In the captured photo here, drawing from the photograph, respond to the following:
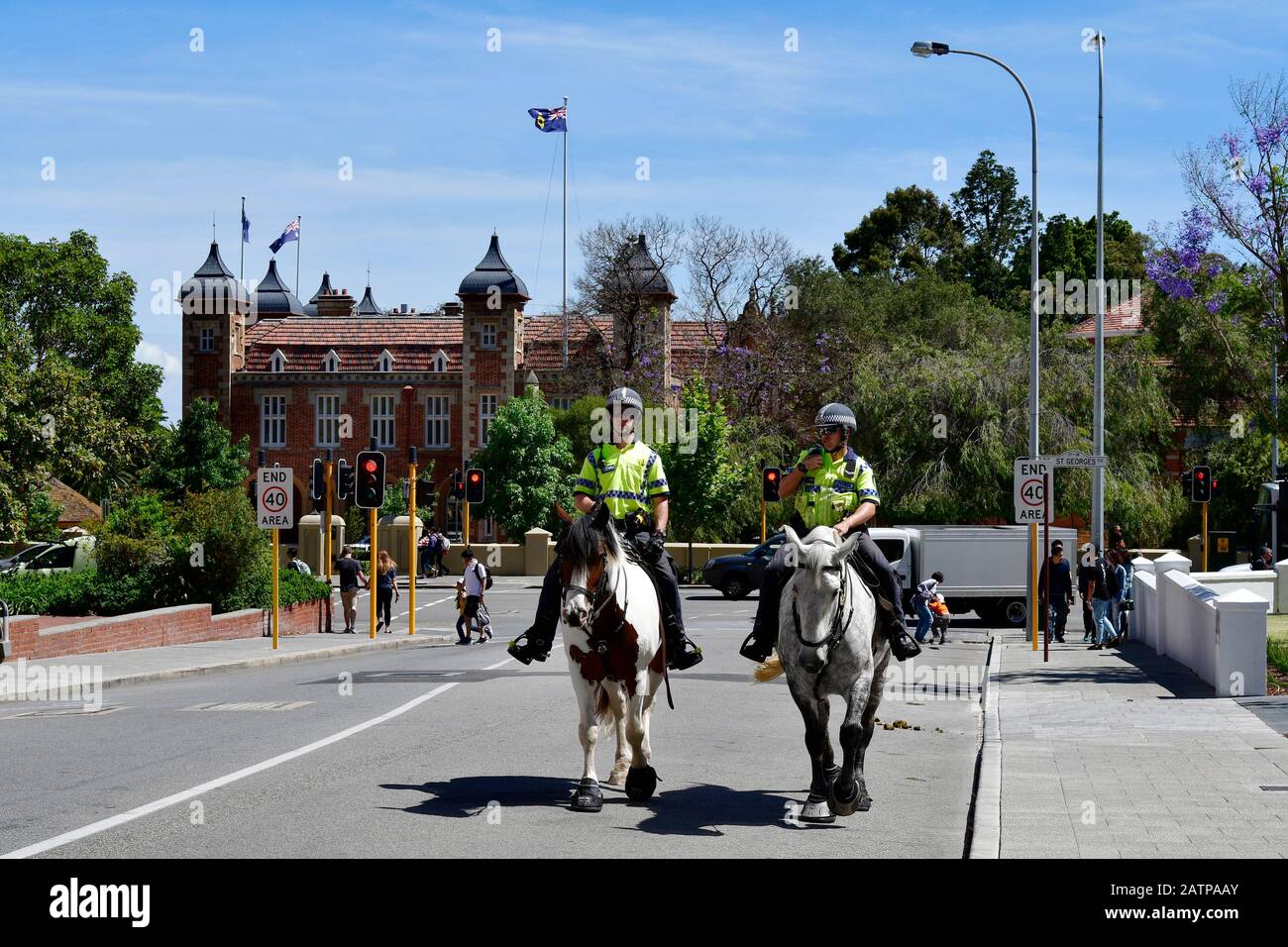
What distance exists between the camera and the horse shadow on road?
9.38 metres

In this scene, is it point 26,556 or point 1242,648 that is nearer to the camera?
point 1242,648

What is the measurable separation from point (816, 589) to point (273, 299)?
82.8 m

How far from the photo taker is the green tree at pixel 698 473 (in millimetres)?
54531

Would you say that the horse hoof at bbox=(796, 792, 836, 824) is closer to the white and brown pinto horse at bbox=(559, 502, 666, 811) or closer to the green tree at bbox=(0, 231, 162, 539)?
the white and brown pinto horse at bbox=(559, 502, 666, 811)

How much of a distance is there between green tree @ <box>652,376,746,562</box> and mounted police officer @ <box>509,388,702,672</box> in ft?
143

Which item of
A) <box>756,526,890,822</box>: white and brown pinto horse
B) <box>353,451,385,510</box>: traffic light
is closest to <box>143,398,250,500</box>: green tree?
<box>353,451,385,510</box>: traffic light

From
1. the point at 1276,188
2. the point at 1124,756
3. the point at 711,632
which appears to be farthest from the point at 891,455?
the point at 1124,756

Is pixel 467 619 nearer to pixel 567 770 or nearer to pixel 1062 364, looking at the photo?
pixel 567 770

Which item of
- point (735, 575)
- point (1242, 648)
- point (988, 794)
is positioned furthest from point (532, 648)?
point (735, 575)

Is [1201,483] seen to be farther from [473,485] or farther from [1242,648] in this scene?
[473,485]

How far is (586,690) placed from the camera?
977 centimetres

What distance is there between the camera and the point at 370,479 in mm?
29156

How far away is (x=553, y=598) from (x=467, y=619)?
19.3m

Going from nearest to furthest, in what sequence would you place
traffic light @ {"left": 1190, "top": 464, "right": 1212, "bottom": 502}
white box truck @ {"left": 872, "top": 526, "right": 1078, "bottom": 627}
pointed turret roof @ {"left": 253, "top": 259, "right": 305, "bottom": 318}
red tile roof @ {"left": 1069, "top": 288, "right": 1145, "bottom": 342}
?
traffic light @ {"left": 1190, "top": 464, "right": 1212, "bottom": 502} → white box truck @ {"left": 872, "top": 526, "right": 1078, "bottom": 627} → red tile roof @ {"left": 1069, "top": 288, "right": 1145, "bottom": 342} → pointed turret roof @ {"left": 253, "top": 259, "right": 305, "bottom": 318}
